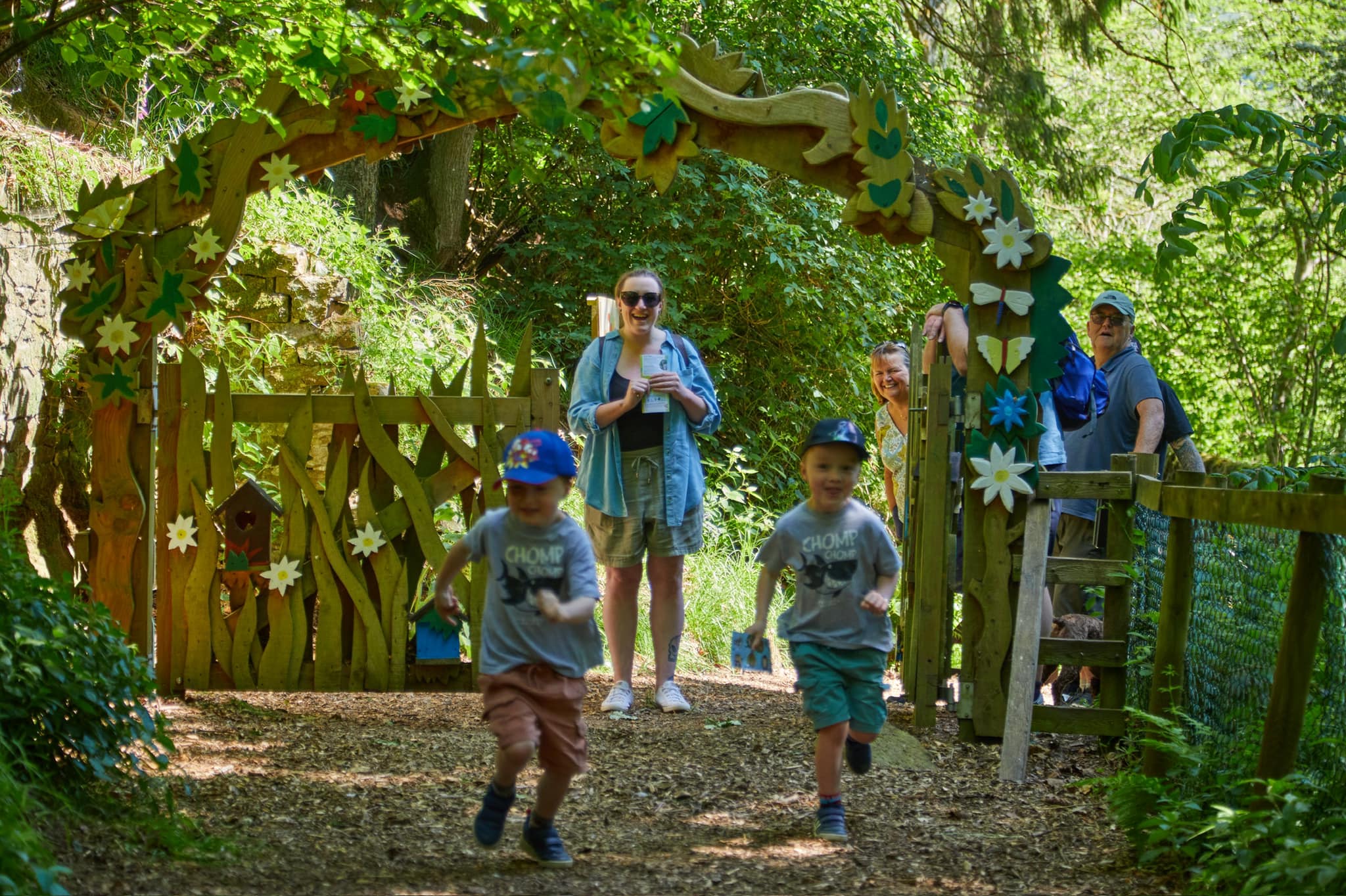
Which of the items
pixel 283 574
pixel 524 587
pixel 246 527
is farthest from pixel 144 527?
pixel 524 587

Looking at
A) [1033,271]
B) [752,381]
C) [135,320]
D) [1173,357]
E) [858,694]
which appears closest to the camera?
[858,694]

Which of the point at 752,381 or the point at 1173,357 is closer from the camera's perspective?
the point at 752,381

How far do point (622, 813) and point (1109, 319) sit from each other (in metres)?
3.30

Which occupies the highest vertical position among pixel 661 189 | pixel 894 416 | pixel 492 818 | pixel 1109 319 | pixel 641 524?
pixel 661 189

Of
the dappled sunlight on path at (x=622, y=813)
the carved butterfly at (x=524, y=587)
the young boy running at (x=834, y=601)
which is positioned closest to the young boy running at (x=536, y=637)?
the carved butterfly at (x=524, y=587)

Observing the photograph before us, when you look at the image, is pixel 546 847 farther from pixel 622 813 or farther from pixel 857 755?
pixel 857 755

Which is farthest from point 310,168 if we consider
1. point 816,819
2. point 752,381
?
point 752,381

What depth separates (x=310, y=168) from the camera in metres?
5.71

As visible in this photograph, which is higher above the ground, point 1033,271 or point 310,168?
point 310,168

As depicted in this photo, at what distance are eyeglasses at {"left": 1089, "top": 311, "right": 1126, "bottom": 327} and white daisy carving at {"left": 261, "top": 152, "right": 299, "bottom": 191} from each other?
3776 mm

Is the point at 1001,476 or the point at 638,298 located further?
the point at 638,298

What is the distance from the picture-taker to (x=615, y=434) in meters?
Answer: 5.65

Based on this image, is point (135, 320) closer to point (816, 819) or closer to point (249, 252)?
point (249, 252)

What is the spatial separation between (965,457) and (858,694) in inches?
65.9
